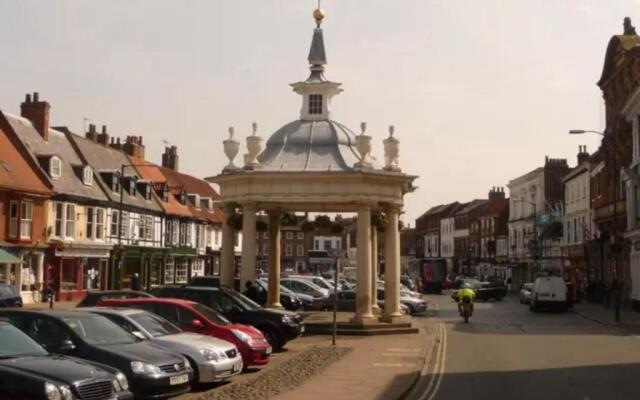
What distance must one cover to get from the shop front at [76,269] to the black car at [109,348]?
3307cm

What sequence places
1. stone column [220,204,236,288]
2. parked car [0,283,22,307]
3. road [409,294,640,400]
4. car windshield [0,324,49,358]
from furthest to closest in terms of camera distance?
parked car [0,283,22,307], stone column [220,204,236,288], road [409,294,640,400], car windshield [0,324,49,358]

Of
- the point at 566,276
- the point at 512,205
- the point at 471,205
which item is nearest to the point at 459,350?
the point at 566,276

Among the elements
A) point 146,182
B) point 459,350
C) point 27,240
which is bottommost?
point 459,350

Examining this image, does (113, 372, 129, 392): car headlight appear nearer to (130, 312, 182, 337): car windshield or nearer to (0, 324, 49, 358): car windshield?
(0, 324, 49, 358): car windshield

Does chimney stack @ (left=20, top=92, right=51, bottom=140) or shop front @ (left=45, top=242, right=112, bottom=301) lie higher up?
chimney stack @ (left=20, top=92, right=51, bottom=140)

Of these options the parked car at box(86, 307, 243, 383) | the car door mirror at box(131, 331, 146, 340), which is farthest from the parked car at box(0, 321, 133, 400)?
the parked car at box(86, 307, 243, 383)

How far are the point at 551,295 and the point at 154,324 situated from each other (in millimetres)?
34778

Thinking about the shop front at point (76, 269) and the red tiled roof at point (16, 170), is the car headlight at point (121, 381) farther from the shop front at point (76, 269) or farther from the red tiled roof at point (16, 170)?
the shop front at point (76, 269)

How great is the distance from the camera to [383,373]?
17578 mm

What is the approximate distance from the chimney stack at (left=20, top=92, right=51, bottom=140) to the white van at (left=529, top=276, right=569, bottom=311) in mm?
29532

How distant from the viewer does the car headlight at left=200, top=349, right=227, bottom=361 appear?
1520 cm

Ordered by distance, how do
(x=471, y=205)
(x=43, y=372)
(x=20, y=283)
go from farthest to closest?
(x=471, y=205) < (x=20, y=283) < (x=43, y=372)

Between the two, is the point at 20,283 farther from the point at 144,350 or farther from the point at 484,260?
the point at 484,260

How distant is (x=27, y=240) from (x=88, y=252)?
635cm
